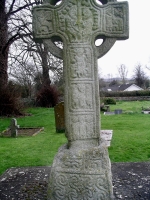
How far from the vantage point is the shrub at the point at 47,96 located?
74.0 feet

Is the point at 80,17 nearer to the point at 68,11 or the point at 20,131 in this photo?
the point at 68,11

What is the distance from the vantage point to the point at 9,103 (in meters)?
15.7

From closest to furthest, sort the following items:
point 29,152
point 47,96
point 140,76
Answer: point 29,152
point 47,96
point 140,76

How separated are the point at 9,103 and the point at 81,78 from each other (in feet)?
43.4

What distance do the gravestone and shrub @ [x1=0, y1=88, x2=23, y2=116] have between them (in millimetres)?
12690

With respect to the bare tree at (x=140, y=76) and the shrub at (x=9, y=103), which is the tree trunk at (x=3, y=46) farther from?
the bare tree at (x=140, y=76)

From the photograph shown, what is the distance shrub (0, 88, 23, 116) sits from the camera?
604 inches

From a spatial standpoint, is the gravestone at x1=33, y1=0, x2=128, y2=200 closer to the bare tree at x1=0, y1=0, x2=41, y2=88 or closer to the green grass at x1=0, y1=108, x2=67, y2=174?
the green grass at x1=0, y1=108, x2=67, y2=174

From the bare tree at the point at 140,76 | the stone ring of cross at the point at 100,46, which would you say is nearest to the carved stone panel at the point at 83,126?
the stone ring of cross at the point at 100,46

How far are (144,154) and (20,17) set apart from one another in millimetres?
13938

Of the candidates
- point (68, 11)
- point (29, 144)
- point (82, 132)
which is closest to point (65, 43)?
point (68, 11)

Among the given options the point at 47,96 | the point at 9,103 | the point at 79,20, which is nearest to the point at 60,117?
the point at 9,103

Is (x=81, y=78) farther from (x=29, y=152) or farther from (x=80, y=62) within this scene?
(x=29, y=152)

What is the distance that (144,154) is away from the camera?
Result: 624cm
